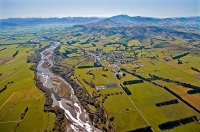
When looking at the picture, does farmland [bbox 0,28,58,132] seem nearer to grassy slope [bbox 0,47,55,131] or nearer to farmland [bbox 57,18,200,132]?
grassy slope [bbox 0,47,55,131]

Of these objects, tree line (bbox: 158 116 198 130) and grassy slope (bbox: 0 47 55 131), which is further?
grassy slope (bbox: 0 47 55 131)

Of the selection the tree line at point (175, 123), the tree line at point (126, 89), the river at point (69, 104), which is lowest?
the river at point (69, 104)

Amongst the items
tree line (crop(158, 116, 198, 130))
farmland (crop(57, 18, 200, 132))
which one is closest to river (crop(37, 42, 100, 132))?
farmland (crop(57, 18, 200, 132))

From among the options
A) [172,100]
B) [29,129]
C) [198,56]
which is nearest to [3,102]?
[29,129]

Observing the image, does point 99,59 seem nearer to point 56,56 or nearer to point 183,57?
point 56,56

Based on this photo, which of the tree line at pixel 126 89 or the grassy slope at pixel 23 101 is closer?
the grassy slope at pixel 23 101

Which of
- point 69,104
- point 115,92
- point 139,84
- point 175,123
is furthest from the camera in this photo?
point 139,84

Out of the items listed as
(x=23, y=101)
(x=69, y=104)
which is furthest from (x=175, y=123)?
(x=23, y=101)

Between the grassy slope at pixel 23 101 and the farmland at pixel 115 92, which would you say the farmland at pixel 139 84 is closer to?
the farmland at pixel 115 92

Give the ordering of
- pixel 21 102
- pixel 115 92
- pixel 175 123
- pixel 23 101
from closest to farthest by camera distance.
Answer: pixel 175 123 < pixel 21 102 < pixel 23 101 < pixel 115 92

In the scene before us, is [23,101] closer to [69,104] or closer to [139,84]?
[69,104]

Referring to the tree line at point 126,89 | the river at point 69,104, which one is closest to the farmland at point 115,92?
the tree line at point 126,89
